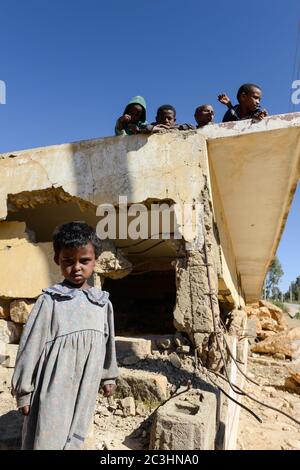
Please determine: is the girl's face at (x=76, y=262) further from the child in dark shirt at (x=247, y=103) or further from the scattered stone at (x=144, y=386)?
the child in dark shirt at (x=247, y=103)

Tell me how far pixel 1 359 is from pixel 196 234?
9.06 ft

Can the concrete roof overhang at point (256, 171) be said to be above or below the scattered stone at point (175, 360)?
above

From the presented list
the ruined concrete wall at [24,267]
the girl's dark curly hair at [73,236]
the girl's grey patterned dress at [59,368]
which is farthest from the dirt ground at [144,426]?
the girl's dark curly hair at [73,236]

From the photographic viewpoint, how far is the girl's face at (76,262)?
1.74 meters

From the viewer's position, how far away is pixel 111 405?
9.50 ft

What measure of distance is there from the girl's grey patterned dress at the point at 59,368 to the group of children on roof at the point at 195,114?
7.79 feet

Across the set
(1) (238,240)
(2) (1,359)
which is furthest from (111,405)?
(1) (238,240)

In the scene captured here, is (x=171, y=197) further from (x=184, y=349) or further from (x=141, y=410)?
(x=141, y=410)

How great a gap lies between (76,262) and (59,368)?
54cm

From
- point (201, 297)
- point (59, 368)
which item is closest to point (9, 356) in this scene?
point (201, 297)

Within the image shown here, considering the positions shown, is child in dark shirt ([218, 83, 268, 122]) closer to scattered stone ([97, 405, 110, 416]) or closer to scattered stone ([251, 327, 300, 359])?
scattered stone ([97, 405, 110, 416])

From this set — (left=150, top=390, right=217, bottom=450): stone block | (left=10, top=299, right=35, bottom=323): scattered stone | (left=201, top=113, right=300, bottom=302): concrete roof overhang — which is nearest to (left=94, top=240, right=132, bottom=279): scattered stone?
(left=10, top=299, right=35, bottom=323): scattered stone

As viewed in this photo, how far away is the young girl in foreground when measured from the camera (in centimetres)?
155

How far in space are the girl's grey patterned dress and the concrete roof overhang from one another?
235 centimetres
